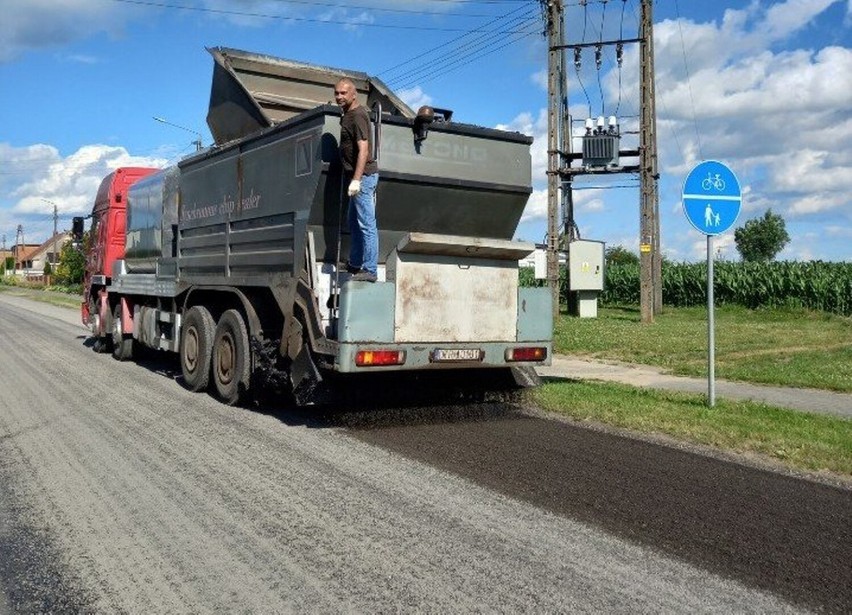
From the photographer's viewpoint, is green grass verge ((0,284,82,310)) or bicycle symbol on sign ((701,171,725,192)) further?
green grass verge ((0,284,82,310))

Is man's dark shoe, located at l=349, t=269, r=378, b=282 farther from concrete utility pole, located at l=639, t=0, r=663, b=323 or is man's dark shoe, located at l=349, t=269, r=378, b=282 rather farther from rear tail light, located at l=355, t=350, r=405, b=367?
concrete utility pole, located at l=639, t=0, r=663, b=323

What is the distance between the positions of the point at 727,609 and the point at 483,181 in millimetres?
5459

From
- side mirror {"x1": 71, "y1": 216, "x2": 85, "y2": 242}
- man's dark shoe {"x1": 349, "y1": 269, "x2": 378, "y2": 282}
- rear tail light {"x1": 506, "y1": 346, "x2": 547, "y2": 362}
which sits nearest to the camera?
man's dark shoe {"x1": 349, "y1": 269, "x2": 378, "y2": 282}

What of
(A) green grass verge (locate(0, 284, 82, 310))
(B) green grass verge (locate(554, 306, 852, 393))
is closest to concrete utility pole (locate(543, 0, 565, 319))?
(B) green grass verge (locate(554, 306, 852, 393))

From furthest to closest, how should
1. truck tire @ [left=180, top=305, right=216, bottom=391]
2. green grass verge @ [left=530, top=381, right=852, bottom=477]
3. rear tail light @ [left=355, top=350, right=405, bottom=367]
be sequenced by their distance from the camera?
truck tire @ [left=180, top=305, right=216, bottom=391]
rear tail light @ [left=355, top=350, right=405, bottom=367]
green grass verge @ [left=530, top=381, right=852, bottom=477]

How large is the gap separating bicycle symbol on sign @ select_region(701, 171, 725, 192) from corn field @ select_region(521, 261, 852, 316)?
1977cm

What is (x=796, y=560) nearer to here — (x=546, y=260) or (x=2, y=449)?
(x=2, y=449)

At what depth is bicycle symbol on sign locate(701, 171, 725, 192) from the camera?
9.27 metres

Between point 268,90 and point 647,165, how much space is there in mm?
16763

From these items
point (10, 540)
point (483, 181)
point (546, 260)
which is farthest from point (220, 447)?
point (546, 260)

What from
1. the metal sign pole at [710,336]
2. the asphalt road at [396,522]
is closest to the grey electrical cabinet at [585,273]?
the metal sign pole at [710,336]

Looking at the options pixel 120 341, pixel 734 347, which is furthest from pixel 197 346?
pixel 734 347

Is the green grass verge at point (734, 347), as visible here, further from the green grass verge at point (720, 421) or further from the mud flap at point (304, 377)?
the mud flap at point (304, 377)

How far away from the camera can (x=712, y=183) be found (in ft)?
30.5
